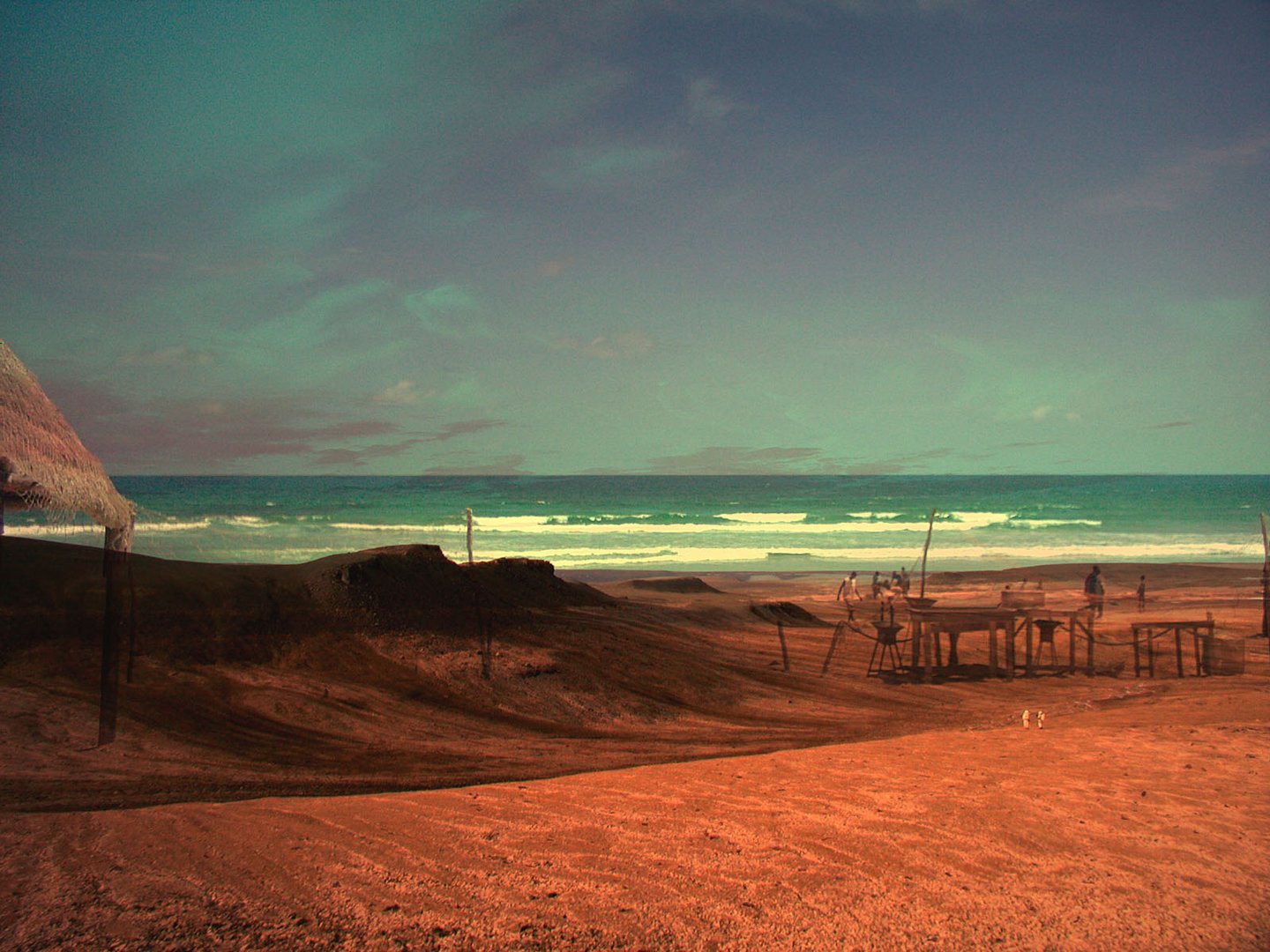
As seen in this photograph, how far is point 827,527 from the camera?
4938 cm

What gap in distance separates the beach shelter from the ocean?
520 inches

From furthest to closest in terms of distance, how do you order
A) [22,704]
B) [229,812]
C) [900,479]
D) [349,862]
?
[900,479]
[22,704]
[229,812]
[349,862]

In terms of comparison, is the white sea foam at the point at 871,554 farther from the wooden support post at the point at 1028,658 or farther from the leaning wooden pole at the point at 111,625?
the leaning wooden pole at the point at 111,625

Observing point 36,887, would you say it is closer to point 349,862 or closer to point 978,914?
point 349,862

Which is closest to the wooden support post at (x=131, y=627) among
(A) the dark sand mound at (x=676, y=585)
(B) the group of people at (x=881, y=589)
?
(A) the dark sand mound at (x=676, y=585)

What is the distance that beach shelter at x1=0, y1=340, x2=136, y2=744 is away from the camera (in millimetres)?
6074

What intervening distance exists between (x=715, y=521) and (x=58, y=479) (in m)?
47.1

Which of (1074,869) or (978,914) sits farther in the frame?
(1074,869)

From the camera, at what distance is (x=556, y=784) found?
6.17 metres

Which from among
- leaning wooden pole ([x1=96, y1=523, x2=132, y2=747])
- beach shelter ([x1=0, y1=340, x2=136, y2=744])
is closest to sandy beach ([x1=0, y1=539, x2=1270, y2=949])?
leaning wooden pole ([x1=96, y1=523, x2=132, y2=747])

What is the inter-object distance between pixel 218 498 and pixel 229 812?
6185 cm

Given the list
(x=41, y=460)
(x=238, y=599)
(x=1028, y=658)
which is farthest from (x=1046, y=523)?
(x=41, y=460)

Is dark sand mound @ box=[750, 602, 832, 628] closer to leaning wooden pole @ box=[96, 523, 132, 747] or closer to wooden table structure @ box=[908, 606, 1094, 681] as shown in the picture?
wooden table structure @ box=[908, 606, 1094, 681]

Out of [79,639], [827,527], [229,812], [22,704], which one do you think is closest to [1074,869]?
[229,812]
